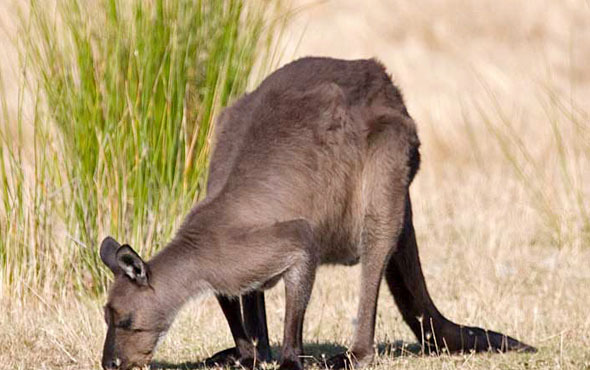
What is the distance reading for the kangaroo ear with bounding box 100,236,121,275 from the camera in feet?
18.2

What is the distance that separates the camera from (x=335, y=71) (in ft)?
20.1

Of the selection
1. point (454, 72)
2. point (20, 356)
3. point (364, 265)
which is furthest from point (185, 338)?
point (454, 72)

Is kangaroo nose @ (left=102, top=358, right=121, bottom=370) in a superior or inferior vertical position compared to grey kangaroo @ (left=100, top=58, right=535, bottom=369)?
inferior

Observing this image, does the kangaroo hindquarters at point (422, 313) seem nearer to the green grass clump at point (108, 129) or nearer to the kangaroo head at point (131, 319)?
the kangaroo head at point (131, 319)

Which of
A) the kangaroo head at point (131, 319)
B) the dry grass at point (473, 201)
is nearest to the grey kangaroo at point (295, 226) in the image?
the kangaroo head at point (131, 319)

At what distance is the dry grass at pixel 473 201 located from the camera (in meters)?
6.80

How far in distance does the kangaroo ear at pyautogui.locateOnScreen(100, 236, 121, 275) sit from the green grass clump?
221 cm

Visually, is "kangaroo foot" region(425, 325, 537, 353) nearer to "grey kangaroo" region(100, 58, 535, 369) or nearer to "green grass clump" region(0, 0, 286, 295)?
"grey kangaroo" region(100, 58, 535, 369)

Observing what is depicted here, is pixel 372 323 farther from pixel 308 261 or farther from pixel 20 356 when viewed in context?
pixel 20 356

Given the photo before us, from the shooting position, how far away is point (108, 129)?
7.91 m

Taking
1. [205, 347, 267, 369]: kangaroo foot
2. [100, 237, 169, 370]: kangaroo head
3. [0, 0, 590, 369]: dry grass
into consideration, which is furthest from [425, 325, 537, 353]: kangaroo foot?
[100, 237, 169, 370]: kangaroo head

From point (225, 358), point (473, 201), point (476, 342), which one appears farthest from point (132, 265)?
point (473, 201)

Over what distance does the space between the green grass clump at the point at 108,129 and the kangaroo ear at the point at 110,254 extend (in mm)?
2211

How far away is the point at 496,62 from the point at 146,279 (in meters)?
12.1
